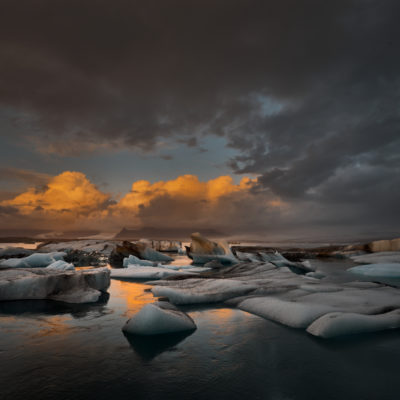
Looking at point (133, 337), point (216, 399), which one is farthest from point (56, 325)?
point (216, 399)

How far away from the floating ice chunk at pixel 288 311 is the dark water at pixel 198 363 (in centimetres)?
31

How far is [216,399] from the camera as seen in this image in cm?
262

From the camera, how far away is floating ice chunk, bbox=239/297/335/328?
497 cm

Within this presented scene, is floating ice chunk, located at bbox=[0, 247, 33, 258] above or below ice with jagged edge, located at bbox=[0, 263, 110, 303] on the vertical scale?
above

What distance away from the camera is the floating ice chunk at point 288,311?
4.97 metres

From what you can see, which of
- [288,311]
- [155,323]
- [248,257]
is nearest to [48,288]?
[155,323]

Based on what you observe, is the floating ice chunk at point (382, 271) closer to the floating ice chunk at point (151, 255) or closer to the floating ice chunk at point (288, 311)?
the floating ice chunk at point (288, 311)

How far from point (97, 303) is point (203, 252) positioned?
17.0m

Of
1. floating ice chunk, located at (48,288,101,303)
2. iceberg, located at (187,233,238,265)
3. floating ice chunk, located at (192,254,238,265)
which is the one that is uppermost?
iceberg, located at (187,233,238,265)

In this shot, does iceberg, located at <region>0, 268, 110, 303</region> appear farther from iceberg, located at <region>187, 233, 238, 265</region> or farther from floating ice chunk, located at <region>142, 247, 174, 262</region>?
floating ice chunk, located at <region>142, 247, 174, 262</region>

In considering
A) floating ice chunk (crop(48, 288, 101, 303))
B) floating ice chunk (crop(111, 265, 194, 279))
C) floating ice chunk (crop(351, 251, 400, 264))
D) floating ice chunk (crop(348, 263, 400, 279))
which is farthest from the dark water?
floating ice chunk (crop(351, 251, 400, 264))

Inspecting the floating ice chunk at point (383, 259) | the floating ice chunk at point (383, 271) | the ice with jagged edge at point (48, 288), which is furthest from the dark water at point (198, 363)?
the floating ice chunk at point (383, 259)

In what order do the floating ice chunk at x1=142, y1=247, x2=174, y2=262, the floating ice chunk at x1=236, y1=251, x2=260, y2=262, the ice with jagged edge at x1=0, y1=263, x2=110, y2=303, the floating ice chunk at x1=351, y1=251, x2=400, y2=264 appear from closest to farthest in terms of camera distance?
the ice with jagged edge at x1=0, y1=263, x2=110, y2=303, the floating ice chunk at x1=351, y1=251, x2=400, y2=264, the floating ice chunk at x1=236, y1=251, x2=260, y2=262, the floating ice chunk at x1=142, y1=247, x2=174, y2=262

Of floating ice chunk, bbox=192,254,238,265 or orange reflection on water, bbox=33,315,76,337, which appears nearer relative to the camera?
orange reflection on water, bbox=33,315,76,337
